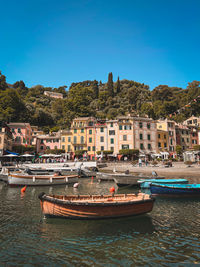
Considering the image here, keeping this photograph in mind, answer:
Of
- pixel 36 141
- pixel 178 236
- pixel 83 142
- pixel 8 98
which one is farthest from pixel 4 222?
pixel 8 98

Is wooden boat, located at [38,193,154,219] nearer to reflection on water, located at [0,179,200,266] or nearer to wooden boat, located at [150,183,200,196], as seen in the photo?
reflection on water, located at [0,179,200,266]

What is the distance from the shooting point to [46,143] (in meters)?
63.9

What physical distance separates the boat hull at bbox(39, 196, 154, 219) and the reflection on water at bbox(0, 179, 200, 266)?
0.38m

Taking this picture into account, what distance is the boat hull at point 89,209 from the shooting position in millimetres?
11367

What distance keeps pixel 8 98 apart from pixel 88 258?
75.0 m

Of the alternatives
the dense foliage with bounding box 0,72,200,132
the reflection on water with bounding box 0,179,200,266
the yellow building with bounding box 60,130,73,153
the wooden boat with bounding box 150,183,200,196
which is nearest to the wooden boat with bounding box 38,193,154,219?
the reflection on water with bounding box 0,179,200,266

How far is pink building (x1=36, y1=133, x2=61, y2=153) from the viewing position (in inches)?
2468

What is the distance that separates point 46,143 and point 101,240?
57924 millimetres

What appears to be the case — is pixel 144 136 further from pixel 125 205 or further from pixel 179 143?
pixel 125 205

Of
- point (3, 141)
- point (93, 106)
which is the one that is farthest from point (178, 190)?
point (93, 106)

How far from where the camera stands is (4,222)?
11.4 m

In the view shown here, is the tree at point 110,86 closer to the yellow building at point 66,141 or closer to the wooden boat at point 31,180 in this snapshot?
the yellow building at point 66,141

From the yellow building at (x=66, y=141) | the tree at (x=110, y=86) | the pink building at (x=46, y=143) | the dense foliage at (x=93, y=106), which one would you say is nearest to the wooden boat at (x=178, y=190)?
the dense foliage at (x=93, y=106)

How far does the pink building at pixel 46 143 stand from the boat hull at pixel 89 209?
51.8 meters
